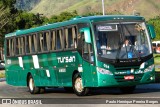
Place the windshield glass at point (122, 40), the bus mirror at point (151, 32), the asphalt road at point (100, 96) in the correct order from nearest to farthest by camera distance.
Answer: the asphalt road at point (100, 96), the windshield glass at point (122, 40), the bus mirror at point (151, 32)

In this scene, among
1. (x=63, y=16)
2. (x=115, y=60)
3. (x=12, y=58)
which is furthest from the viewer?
(x=63, y=16)

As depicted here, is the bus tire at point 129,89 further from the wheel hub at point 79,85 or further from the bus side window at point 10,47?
the bus side window at point 10,47

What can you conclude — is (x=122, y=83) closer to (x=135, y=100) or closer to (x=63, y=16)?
(x=135, y=100)

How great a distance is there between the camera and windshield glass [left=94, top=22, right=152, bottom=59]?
18.7 meters

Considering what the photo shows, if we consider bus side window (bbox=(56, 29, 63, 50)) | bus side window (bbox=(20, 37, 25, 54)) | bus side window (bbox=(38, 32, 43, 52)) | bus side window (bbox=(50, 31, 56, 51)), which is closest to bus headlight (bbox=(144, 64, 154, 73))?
bus side window (bbox=(56, 29, 63, 50))

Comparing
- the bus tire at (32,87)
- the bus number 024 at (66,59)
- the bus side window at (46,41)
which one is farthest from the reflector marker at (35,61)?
the bus number 024 at (66,59)

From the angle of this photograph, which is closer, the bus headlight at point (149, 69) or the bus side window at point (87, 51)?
the bus side window at point (87, 51)

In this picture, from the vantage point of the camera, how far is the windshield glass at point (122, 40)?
18703mm

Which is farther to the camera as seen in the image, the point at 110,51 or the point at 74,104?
the point at 110,51

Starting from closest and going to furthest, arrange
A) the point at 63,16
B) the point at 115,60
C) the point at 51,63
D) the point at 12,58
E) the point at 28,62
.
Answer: the point at 115,60, the point at 51,63, the point at 28,62, the point at 12,58, the point at 63,16

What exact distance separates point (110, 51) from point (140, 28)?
1.56 meters

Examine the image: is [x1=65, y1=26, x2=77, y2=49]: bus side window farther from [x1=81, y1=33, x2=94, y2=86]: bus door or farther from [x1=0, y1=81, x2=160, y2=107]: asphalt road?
[x1=0, y1=81, x2=160, y2=107]: asphalt road

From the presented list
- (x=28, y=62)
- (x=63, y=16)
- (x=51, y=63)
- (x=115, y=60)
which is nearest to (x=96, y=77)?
(x=115, y=60)

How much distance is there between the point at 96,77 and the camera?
18.7 meters
